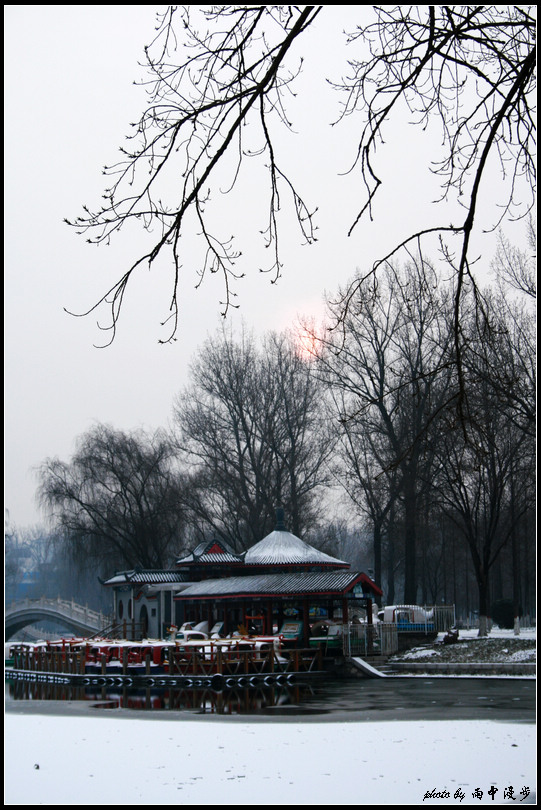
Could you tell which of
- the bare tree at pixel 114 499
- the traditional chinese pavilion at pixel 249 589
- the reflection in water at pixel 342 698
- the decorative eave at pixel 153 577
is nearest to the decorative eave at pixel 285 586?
the traditional chinese pavilion at pixel 249 589

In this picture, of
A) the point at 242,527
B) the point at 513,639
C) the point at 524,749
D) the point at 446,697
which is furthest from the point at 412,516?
the point at 524,749

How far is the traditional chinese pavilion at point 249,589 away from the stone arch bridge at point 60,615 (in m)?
8.05

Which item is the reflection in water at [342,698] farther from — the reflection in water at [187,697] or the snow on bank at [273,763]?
the snow on bank at [273,763]

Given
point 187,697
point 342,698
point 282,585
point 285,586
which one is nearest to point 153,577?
point 282,585

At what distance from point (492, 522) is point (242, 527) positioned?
18785mm

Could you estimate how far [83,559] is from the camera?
4741 centimetres

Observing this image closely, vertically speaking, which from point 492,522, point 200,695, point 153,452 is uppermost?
point 153,452

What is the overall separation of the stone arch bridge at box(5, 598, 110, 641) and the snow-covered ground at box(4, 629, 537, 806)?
116ft

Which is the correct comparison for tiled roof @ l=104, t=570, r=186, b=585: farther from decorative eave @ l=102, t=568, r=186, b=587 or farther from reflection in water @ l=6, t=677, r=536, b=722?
reflection in water @ l=6, t=677, r=536, b=722

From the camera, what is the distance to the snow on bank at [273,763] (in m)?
9.59

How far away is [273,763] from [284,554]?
25.3m

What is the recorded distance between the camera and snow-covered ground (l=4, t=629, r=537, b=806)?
9.54 metres

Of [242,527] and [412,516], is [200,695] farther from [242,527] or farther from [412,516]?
[242,527]

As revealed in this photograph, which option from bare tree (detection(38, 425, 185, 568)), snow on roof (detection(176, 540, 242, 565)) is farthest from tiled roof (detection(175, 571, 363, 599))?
bare tree (detection(38, 425, 185, 568))
